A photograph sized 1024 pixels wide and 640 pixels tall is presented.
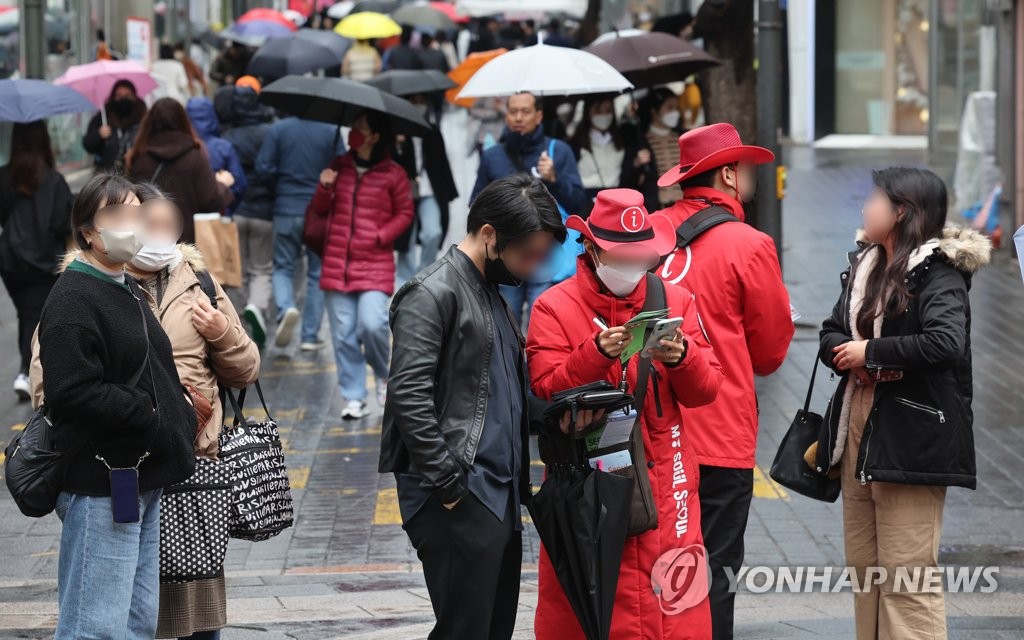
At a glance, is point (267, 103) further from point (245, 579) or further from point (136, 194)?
point (136, 194)

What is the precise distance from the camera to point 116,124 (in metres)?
12.5

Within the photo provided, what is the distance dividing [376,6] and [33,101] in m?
13.0

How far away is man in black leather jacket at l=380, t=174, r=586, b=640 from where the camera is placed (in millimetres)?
4322

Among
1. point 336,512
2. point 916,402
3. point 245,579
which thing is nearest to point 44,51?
point 336,512

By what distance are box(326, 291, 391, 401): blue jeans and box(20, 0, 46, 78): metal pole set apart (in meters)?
3.78

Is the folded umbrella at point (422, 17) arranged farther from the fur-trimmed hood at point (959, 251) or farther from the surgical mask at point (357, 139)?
the fur-trimmed hood at point (959, 251)

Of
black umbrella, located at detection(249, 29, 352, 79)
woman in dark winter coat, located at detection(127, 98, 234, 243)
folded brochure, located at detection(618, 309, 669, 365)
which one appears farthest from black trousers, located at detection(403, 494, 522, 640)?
black umbrella, located at detection(249, 29, 352, 79)

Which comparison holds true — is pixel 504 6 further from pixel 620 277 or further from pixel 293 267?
pixel 620 277

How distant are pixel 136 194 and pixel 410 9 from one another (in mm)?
18876

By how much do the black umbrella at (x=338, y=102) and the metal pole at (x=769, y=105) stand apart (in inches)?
116

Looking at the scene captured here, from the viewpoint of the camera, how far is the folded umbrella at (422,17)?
22625mm

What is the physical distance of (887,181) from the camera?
5.21 m

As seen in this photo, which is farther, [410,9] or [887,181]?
[410,9]

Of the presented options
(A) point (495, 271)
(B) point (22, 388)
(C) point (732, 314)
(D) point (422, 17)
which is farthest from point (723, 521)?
(D) point (422, 17)
